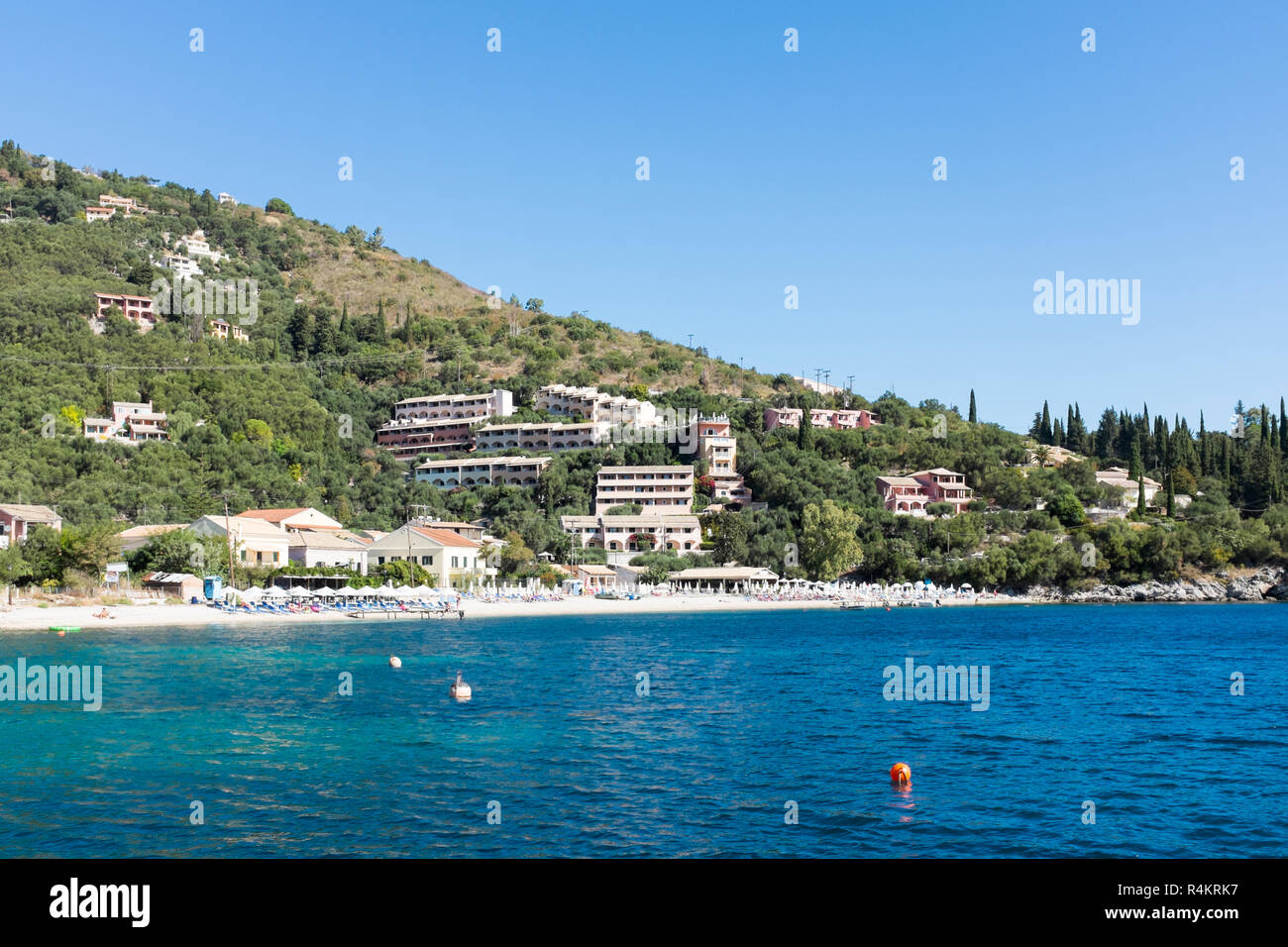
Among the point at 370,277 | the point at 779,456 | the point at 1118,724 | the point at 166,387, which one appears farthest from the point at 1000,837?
the point at 370,277

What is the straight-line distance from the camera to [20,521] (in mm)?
67625

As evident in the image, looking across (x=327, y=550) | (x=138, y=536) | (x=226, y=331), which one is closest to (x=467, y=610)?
(x=327, y=550)

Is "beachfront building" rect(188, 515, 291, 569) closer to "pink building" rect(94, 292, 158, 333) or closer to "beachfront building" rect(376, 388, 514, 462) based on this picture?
"beachfront building" rect(376, 388, 514, 462)

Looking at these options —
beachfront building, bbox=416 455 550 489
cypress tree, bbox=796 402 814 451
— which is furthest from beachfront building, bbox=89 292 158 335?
cypress tree, bbox=796 402 814 451

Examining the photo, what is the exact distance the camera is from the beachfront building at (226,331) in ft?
462

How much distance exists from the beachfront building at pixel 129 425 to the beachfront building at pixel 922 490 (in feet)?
248

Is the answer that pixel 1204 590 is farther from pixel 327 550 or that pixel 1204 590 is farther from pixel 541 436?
pixel 327 550

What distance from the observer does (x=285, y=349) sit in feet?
491

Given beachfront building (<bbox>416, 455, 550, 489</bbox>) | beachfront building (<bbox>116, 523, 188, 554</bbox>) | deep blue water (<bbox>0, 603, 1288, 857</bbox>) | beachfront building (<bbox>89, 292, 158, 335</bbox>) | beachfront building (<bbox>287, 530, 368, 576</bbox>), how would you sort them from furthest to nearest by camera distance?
beachfront building (<bbox>89, 292, 158, 335</bbox>) → beachfront building (<bbox>416, 455, 550, 489</bbox>) → beachfront building (<bbox>287, 530, 368, 576</bbox>) → beachfront building (<bbox>116, 523, 188, 554</bbox>) → deep blue water (<bbox>0, 603, 1288, 857</bbox>)

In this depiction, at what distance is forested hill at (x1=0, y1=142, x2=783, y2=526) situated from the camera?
90312 millimetres

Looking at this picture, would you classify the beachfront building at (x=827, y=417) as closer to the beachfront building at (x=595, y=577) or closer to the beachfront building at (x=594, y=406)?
the beachfront building at (x=594, y=406)

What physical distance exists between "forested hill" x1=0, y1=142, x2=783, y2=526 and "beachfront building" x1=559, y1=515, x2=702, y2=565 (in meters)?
20.3

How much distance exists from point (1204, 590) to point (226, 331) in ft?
415

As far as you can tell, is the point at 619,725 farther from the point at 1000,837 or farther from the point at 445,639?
the point at 445,639
